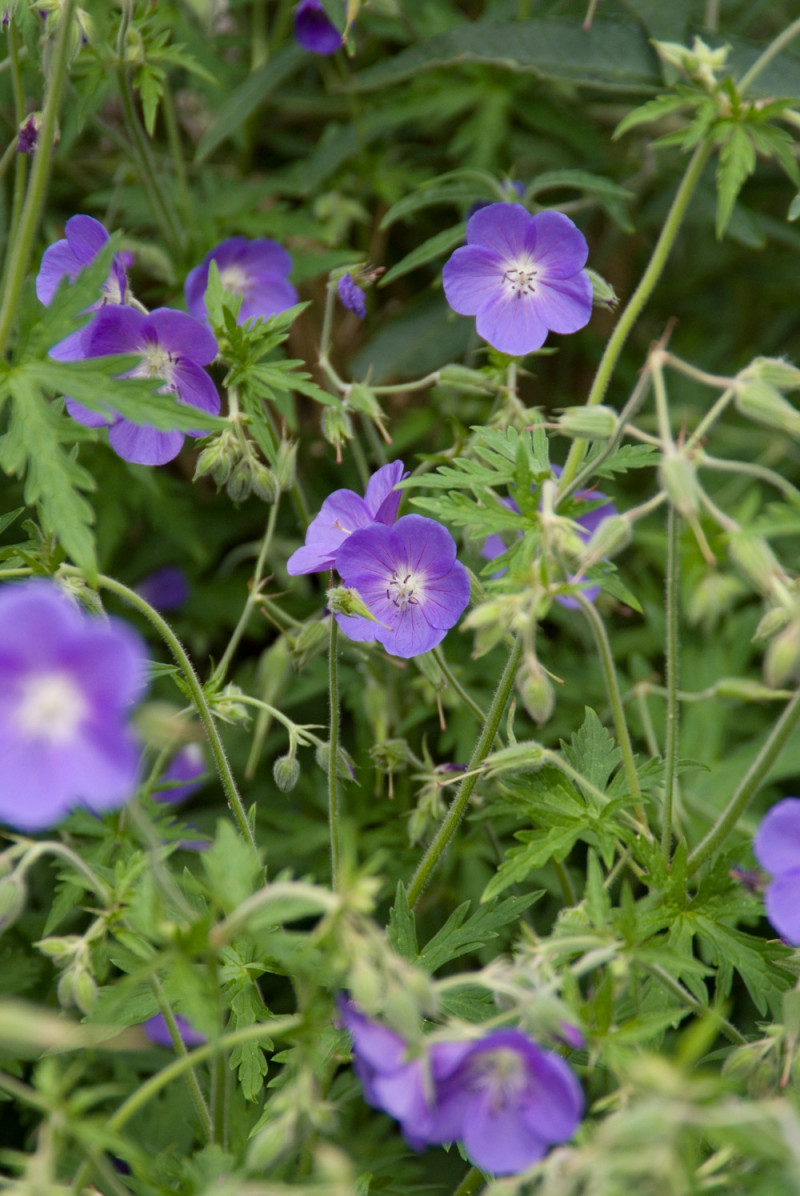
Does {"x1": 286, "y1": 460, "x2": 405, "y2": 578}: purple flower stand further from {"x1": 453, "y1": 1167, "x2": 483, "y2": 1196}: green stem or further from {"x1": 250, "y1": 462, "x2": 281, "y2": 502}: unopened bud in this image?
{"x1": 453, "y1": 1167, "x2": 483, "y2": 1196}: green stem

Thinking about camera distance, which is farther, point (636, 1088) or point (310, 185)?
point (310, 185)

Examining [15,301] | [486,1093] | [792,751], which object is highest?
[15,301]

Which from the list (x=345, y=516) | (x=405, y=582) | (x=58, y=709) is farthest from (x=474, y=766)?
(x=58, y=709)

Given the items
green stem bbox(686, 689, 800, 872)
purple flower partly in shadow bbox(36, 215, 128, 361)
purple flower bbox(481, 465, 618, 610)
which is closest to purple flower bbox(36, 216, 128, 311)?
purple flower partly in shadow bbox(36, 215, 128, 361)

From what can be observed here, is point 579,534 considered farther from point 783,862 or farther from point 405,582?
point 783,862

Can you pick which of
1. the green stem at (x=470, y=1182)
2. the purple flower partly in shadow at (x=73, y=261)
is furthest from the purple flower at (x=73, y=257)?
the green stem at (x=470, y=1182)

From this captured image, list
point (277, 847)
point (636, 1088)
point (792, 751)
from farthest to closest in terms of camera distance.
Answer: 1. point (792, 751)
2. point (277, 847)
3. point (636, 1088)

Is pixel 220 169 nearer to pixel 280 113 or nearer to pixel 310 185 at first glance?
pixel 280 113

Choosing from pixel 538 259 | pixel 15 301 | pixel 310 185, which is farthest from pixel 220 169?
pixel 15 301

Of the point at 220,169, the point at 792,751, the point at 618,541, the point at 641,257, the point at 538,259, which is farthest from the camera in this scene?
the point at 641,257
